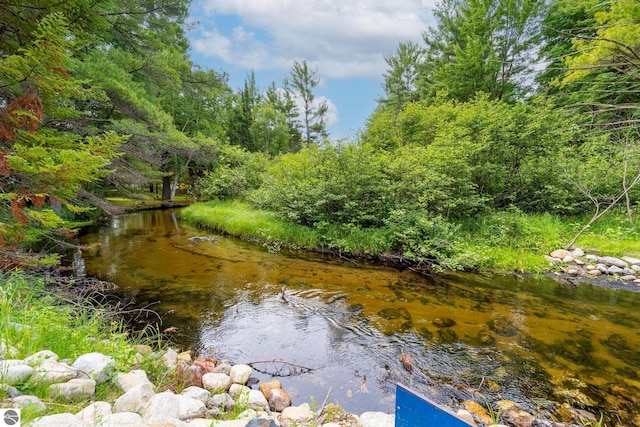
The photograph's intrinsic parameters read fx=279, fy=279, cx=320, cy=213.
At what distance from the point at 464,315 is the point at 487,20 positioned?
16907mm

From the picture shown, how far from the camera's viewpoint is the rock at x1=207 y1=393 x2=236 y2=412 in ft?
7.20

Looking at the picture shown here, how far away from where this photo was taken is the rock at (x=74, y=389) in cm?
162

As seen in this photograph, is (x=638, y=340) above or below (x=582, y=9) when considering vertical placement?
below

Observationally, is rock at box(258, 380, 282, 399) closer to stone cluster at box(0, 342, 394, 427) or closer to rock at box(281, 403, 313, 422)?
stone cluster at box(0, 342, 394, 427)

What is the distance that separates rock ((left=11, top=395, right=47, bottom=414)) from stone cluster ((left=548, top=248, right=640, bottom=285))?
852 cm

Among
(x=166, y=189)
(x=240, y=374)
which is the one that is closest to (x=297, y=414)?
(x=240, y=374)

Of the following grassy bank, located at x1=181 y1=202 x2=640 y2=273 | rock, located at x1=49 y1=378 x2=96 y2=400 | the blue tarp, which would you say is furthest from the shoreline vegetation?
rock, located at x1=49 y1=378 x2=96 y2=400

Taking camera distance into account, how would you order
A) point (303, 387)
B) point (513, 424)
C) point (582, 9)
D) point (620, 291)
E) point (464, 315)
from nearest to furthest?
point (513, 424), point (303, 387), point (464, 315), point (620, 291), point (582, 9)

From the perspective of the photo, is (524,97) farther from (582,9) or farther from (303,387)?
(303,387)

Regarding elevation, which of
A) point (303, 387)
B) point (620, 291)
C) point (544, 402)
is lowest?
point (303, 387)

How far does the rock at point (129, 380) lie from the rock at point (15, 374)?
0.48 meters

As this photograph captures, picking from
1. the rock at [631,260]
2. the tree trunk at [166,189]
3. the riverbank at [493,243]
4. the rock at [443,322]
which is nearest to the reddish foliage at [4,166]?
the rock at [443,322]

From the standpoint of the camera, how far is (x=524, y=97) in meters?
15.0

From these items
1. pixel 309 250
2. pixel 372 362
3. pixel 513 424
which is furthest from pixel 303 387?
pixel 309 250
